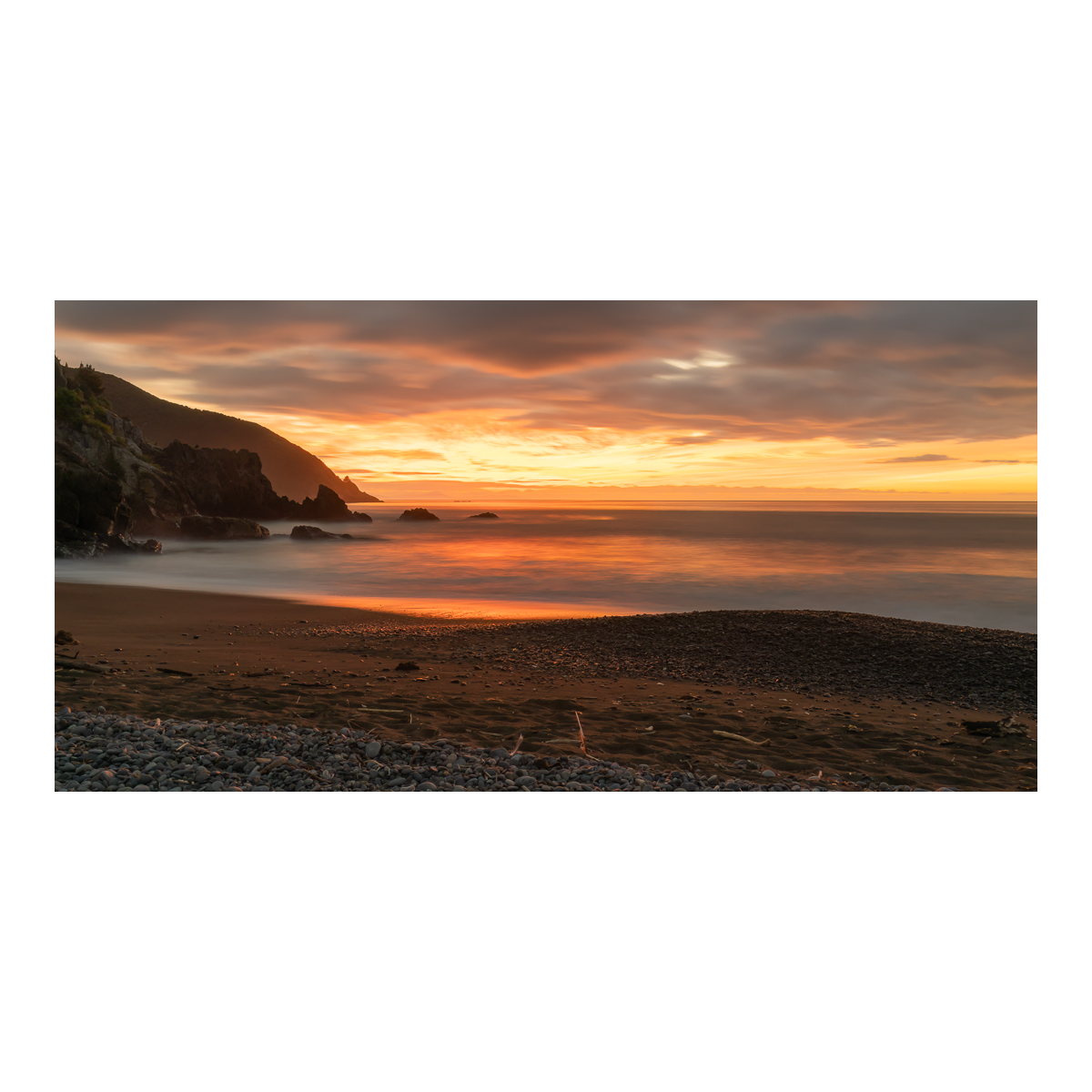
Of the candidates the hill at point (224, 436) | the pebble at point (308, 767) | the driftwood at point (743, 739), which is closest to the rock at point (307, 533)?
the hill at point (224, 436)

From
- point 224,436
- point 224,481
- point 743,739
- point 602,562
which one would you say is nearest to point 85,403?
point 224,436

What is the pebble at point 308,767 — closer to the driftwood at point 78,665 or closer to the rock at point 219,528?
the driftwood at point 78,665

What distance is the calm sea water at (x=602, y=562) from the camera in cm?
571

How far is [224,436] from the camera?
5695 millimetres

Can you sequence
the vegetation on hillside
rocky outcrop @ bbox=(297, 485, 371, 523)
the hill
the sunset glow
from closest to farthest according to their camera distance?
1. the sunset glow
2. the vegetation on hillside
3. the hill
4. rocky outcrop @ bbox=(297, 485, 371, 523)

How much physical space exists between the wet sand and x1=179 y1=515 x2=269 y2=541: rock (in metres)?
0.50

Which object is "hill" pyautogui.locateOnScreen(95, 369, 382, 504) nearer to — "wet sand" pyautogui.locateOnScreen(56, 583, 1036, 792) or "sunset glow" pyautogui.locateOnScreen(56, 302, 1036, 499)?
"sunset glow" pyautogui.locateOnScreen(56, 302, 1036, 499)

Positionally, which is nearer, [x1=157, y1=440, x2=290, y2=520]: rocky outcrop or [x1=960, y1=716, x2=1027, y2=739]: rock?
[x1=960, y1=716, x2=1027, y2=739]: rock

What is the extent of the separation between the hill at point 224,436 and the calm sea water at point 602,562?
1.53 feet

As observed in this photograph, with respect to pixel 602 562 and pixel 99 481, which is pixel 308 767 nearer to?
pixel 602 562

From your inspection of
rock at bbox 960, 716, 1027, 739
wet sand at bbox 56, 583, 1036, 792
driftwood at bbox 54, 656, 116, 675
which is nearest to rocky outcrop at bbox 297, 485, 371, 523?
wet sand at bbox 56, 583, 1036, 792

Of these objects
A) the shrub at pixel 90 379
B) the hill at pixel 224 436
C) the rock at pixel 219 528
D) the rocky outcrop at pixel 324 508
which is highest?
the shrub at pixel 90 379

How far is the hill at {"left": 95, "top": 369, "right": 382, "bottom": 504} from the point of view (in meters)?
5.46

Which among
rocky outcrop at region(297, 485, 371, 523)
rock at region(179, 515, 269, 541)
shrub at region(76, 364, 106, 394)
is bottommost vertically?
rock at region(179, 515, 269, 541)
